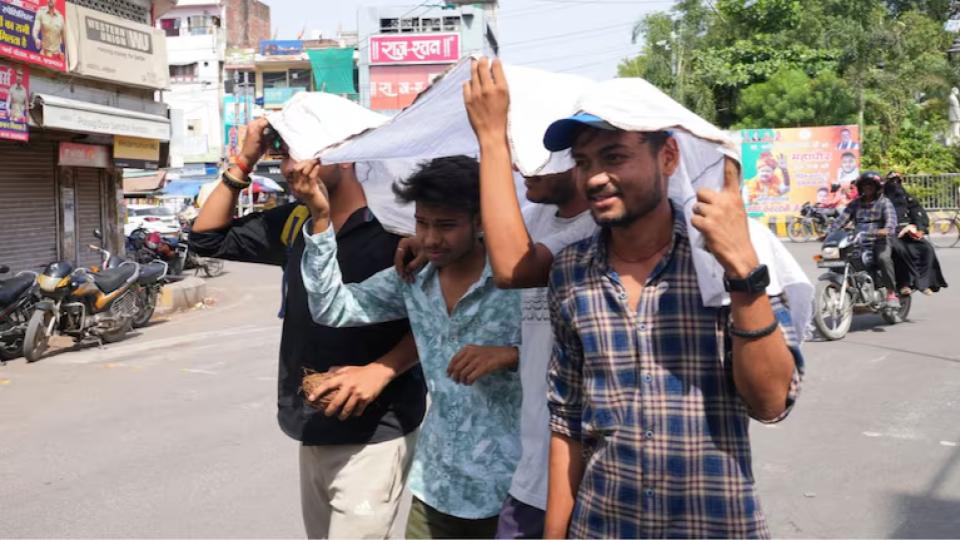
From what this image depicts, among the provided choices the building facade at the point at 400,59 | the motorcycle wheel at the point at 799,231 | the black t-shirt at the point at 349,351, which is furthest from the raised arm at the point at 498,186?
the building facade at the point at 400,59

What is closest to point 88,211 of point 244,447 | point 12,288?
point 12,288

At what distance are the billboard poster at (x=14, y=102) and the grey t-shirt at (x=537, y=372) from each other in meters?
11.8

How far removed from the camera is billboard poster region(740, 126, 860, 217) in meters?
26.1

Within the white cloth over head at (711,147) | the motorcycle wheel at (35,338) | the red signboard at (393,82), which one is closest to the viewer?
the white cloth over head at (711,147)

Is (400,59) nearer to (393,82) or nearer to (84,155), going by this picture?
(393,82)

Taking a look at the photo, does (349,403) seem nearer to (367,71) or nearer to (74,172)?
(74,172)

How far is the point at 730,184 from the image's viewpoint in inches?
71.7

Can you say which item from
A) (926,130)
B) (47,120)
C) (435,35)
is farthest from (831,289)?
(435,35)

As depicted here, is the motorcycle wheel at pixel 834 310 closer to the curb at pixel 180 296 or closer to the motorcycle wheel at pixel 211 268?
the curb at pixel 180 296

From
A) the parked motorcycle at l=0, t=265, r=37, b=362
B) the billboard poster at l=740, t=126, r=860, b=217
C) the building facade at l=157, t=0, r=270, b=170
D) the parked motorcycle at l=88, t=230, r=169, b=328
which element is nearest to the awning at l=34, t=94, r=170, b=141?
the parked motorcycle at l=88, t=230, r=169, b=328

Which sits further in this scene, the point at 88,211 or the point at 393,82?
the point at 393,82

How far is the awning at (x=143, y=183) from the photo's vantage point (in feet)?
89.8

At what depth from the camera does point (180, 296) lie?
1498 cm

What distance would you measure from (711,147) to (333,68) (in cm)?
5758
